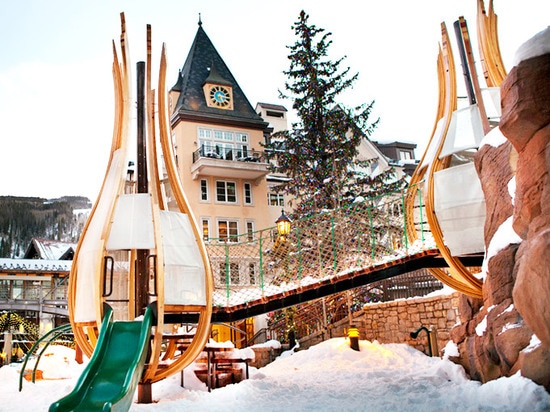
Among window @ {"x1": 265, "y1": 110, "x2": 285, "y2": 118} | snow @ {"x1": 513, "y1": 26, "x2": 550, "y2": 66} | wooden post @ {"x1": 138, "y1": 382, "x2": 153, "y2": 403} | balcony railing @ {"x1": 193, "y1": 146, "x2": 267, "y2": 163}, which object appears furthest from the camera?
window @ {"x1": 265, "y1": 110, "x2": 285, "y2": 118}

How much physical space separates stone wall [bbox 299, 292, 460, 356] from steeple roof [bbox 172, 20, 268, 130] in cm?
1273

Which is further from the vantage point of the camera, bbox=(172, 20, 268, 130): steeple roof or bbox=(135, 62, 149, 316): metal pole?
bbox=(172, 20, 268, 130): steeple roof

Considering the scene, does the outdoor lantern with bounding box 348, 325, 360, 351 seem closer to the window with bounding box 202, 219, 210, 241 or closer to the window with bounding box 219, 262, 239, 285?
the window with bounding box 219, 262, 239, 285

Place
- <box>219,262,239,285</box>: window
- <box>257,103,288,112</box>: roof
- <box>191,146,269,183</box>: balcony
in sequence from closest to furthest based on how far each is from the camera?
<box>219,262,239,285</box>: window
<box>191,146,269,183</box>: balcony
<box>257,103,288,112</box>: roof

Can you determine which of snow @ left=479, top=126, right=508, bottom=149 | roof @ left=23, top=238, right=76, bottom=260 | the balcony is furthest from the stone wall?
roof @ left=23, top=238, right=76, bottom=260

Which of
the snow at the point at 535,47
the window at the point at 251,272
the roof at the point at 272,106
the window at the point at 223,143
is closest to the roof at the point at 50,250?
the roof at the point at 272,106

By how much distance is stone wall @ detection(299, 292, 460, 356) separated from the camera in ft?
39.8

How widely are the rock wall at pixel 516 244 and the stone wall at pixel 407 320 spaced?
253 cm

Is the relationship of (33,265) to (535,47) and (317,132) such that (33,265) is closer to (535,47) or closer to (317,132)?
(317,132)

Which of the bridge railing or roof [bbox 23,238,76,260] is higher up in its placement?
roof [bbox 23,238,76,260]

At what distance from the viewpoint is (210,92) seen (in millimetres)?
26016

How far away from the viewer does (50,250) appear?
37.9m

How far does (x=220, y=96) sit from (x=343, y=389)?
19.0 meters

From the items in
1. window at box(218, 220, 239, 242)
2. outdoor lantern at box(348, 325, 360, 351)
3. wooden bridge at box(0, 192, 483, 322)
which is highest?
window at box(218, 220, 239, 242)
